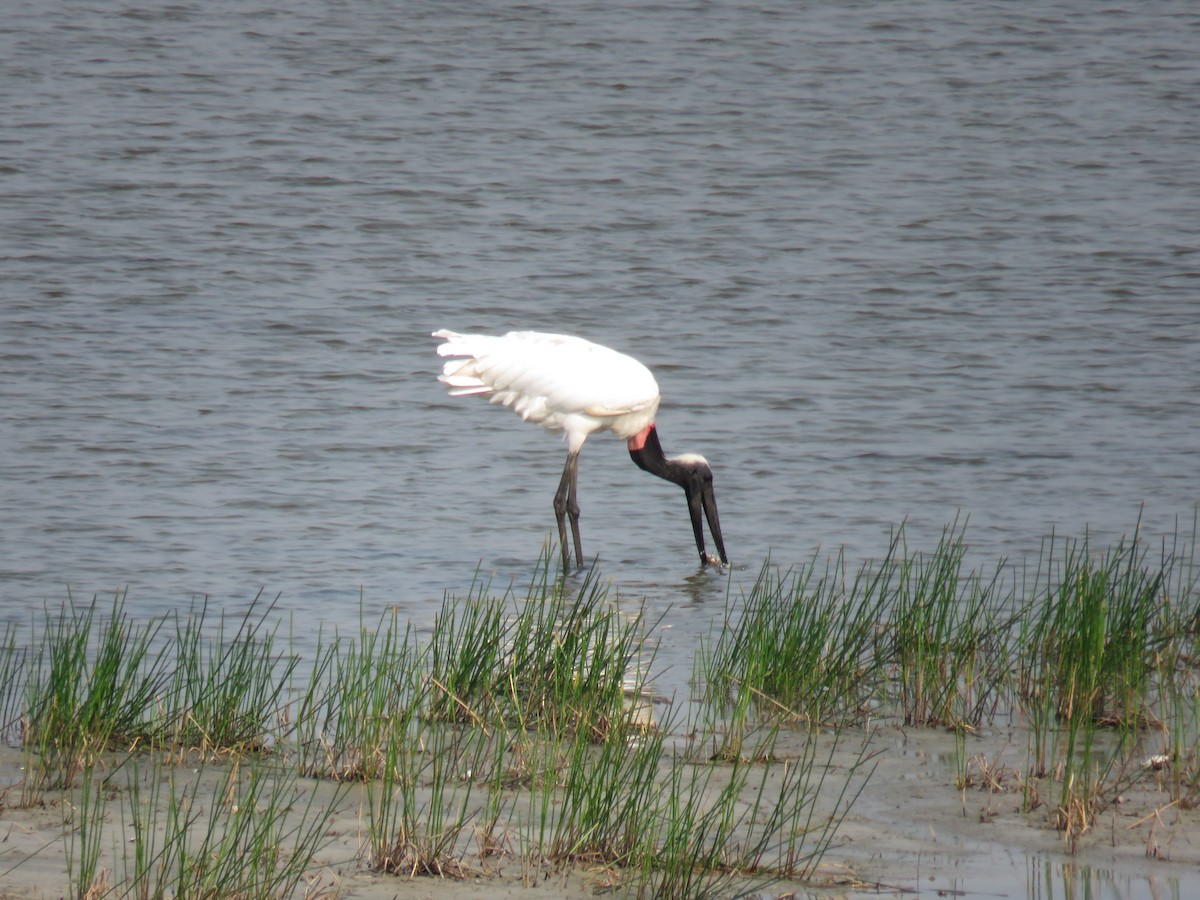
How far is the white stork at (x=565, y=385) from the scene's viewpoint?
1002 cm

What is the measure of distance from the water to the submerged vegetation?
1.93 meters

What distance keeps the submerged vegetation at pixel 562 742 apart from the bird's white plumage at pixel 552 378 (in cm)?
366

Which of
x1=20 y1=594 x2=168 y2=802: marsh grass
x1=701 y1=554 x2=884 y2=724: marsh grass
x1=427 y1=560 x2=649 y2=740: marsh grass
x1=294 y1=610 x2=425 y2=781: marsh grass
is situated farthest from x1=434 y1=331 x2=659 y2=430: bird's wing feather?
x1=20 y1=594 x2=168 y2=802: marsh grass

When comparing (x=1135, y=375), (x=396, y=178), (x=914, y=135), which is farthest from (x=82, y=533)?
(x=914, y=135)

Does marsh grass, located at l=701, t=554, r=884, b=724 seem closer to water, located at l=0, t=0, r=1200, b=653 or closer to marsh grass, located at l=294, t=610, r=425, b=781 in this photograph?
marsh grass, located at l=294, t=610, r=425, b=781

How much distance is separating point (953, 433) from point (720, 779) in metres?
7.80

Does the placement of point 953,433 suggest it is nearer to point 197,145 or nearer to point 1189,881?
point 1189,881

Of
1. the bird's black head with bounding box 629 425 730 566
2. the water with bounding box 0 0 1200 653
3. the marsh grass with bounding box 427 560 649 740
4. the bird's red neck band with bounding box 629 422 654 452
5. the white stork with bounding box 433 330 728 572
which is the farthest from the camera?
the bird's red neck band with bounding box 629 422 654 452

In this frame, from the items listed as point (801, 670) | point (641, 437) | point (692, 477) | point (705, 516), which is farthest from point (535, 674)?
point (641, 437)

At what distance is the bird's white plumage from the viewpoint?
32.9ft

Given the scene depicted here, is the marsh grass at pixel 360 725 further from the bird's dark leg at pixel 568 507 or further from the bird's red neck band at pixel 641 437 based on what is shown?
the bird's red neck band at pixel 641 437

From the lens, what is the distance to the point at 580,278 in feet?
56.1

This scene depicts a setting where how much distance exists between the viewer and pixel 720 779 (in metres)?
4.92

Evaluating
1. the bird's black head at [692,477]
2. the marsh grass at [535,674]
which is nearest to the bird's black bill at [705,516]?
the bird's black head at [692,477]
